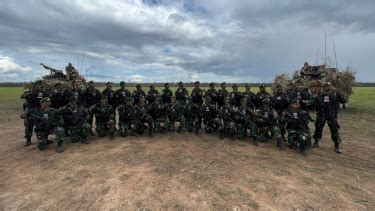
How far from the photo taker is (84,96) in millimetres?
12375

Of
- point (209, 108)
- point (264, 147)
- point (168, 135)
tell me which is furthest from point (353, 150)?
point (168, 135)

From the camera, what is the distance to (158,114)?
11648 mm

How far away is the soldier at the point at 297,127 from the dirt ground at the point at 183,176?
477 mm

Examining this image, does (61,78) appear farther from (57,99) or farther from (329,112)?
(329,112)

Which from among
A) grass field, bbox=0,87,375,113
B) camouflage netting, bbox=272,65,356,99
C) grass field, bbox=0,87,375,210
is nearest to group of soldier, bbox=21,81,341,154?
grass field, bbox=0,87,375,210

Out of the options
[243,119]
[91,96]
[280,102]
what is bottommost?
[243,119]

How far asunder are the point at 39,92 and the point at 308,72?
1642 centimetres

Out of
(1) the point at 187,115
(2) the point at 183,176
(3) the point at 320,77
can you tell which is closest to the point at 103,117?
(1) the point at 187,115

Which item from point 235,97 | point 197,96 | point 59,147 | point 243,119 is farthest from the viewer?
point 197,96

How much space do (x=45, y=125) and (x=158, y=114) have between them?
4.21m

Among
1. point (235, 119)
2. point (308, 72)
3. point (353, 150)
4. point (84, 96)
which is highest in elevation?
point (308, 72)

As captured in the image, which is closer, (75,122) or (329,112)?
(329,112)

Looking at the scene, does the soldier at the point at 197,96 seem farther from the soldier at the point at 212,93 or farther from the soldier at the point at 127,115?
the soldier at the point at 127,115

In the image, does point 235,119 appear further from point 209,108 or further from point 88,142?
point 88,142
